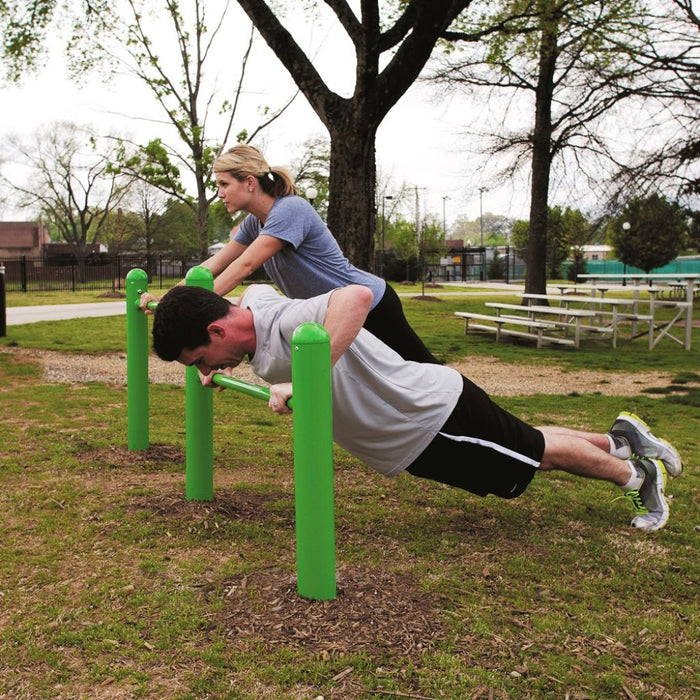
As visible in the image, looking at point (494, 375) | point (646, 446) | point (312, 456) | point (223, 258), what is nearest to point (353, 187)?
point (494, 375)

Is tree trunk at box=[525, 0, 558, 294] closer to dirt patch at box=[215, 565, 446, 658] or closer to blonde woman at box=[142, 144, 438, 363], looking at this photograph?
blonde woman at box=[142, 144, 438, 363]

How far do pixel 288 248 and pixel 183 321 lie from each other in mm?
1129

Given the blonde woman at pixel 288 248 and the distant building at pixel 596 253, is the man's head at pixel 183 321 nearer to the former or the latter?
the blonde woman at pixel 288 248

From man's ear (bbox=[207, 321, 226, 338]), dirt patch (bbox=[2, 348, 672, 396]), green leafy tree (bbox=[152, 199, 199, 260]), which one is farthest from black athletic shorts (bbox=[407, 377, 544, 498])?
green leafy tree (bbox=[152, 199, 199, 260])

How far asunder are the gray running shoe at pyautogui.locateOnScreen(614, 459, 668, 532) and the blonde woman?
1127mm

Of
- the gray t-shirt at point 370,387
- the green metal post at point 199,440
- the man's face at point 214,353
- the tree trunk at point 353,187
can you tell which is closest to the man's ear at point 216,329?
the man's face at point 214,353

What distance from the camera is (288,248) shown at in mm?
3730

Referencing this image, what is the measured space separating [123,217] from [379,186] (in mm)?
24915

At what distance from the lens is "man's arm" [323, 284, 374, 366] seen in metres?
2.65

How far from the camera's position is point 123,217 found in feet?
190

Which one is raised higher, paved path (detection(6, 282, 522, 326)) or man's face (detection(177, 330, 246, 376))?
man's face (detection(177, 330, 246, 376))

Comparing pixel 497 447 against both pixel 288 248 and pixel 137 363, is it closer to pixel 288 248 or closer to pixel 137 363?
pixel 288 248

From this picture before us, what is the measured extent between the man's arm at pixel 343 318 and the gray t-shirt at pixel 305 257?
895mm

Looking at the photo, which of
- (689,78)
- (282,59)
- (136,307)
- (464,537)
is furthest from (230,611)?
(689,78)
